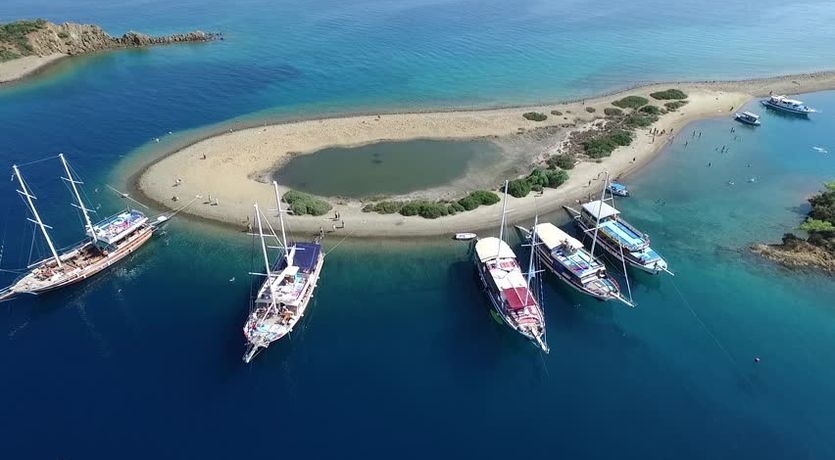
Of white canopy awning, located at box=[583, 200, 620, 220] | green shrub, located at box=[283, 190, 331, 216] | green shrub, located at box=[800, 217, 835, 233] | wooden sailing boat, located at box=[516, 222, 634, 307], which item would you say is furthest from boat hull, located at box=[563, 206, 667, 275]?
green shrub, located at box=[283, 190, 331, 216]

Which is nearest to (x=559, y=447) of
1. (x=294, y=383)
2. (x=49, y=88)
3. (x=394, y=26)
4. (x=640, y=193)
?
(x=294, y=383)

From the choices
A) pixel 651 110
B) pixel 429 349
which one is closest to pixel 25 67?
pixel 429 349

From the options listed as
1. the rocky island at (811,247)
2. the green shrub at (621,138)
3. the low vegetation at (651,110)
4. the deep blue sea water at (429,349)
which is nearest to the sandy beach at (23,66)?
the deep blue sea water at (429,349)

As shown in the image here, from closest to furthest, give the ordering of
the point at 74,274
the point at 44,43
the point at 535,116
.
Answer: the point at 74,274, the point at 535,116, the point at 44,43

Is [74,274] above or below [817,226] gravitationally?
below

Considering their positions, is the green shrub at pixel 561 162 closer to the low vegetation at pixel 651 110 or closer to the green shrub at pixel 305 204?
the low vegetation at pixel 651 110

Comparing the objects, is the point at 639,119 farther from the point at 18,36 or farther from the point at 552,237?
the point at 18,36

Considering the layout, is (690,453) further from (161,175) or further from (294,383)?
(161,175)
